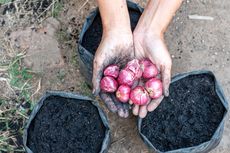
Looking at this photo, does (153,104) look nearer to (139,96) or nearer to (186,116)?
(139,96)

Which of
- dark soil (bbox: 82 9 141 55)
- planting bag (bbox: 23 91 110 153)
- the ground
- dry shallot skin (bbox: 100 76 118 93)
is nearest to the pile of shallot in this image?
dry shallot skin (bbox: 100 76 118 93)

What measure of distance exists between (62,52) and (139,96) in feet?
2.21

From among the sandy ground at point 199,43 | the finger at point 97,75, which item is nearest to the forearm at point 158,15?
the finger at point 97,75

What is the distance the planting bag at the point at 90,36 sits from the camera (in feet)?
7.05

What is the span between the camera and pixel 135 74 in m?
1.93

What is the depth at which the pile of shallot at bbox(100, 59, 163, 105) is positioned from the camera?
1.92 metres

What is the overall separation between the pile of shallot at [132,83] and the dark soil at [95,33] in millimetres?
271

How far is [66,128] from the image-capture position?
2006 millimetres

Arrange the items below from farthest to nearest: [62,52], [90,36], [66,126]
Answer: [62,52], [90,36], [66,126]

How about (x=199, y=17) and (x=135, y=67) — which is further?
(x=199, y=17)

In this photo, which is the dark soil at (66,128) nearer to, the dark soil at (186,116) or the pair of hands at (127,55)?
the pair of hands at (127,55)

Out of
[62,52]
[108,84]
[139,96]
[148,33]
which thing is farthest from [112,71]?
[62,52]

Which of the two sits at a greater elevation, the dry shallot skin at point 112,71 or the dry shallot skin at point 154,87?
the dry shallot skin at point 112,71

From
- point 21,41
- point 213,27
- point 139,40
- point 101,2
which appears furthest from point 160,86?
point 21,41
